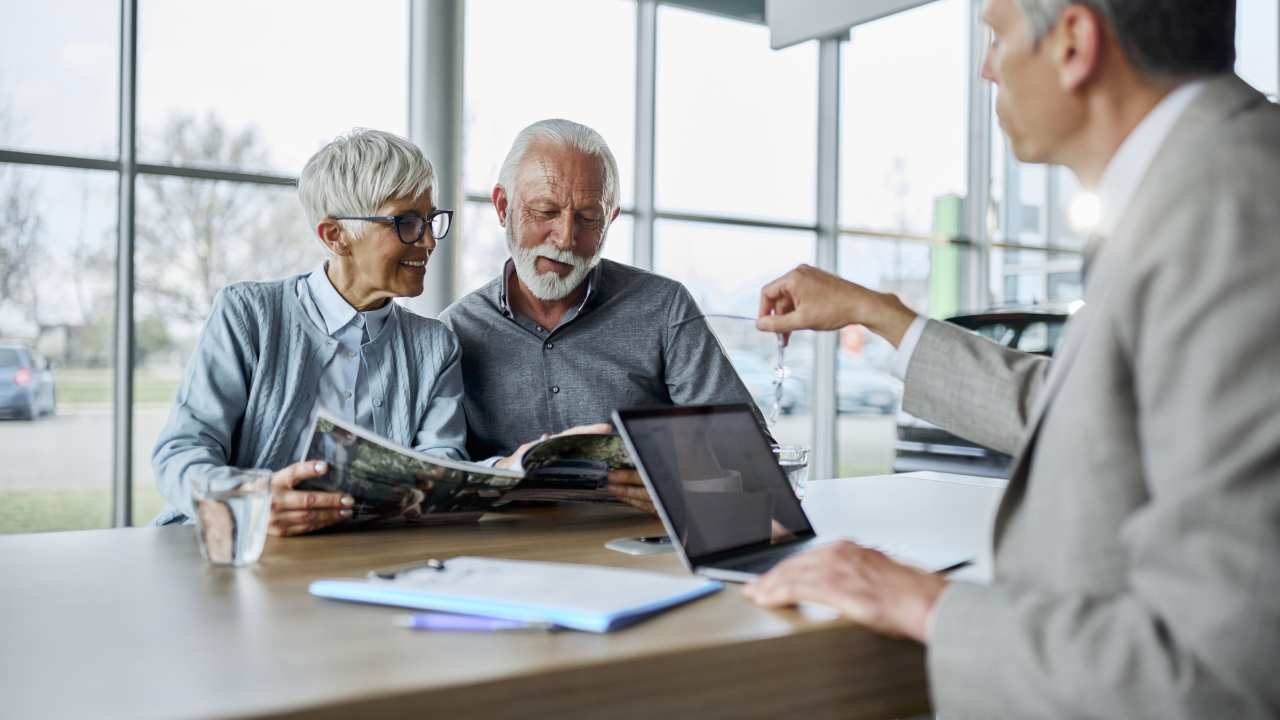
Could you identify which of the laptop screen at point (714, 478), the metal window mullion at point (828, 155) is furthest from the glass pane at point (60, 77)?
the metal window mullion at point (828, 155)

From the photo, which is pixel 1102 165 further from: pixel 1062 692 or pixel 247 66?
pixel 247 66

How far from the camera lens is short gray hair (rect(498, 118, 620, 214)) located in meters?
2.39

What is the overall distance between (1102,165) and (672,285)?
1.58 m

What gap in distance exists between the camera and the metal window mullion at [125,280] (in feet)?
14.7

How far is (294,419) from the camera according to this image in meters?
1.94

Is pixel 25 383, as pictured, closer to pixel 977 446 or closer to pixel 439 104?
pixel 439 104

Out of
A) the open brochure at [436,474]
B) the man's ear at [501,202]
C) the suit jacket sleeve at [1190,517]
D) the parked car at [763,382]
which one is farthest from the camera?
the parked car at [763,382]

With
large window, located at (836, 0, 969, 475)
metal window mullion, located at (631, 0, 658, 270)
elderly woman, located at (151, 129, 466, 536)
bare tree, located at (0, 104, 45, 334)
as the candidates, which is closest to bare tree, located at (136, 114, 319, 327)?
bare tree, located at (0, 104, 45, 334)

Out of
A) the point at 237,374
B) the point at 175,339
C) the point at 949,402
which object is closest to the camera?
the point at 949,402

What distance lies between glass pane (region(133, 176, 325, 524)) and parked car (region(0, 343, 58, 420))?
0.35m

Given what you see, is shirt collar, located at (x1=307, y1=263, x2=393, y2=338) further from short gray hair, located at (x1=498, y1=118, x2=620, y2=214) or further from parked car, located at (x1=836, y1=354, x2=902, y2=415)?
parked car, located at (x1=836, y1=354, x2=902, y2=415)

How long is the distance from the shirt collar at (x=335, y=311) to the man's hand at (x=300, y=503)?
2.29ft

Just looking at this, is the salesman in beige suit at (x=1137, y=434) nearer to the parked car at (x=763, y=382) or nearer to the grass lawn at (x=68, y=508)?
the grass lawn at (x=68, y=508)

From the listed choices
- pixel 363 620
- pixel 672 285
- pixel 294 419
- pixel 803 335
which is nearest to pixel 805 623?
pixel 363 620
